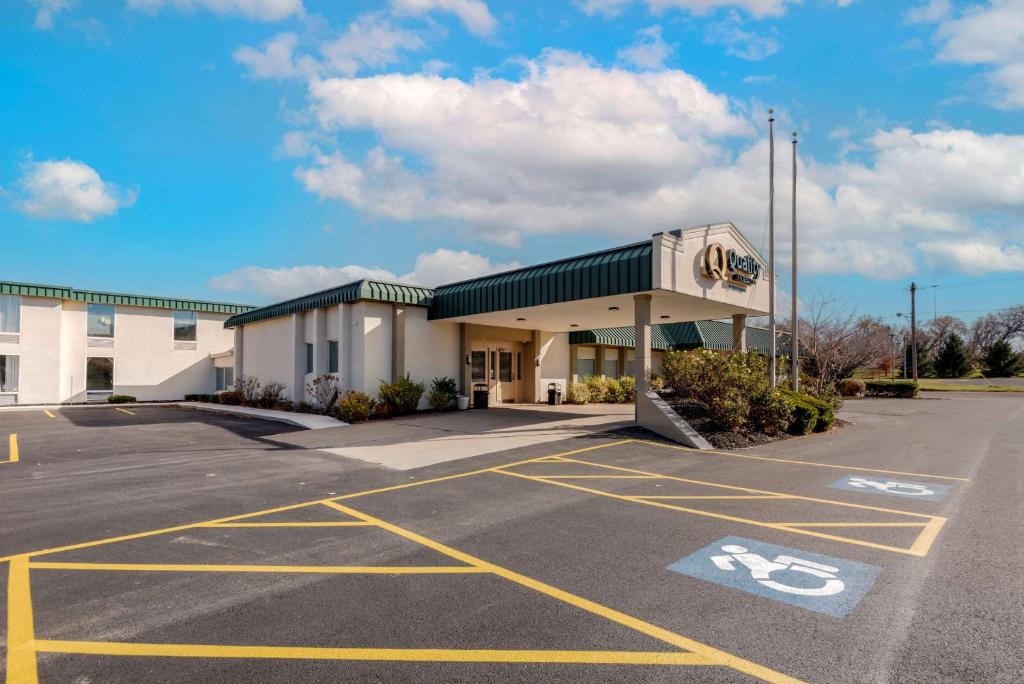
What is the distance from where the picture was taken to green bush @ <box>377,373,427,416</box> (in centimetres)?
1734

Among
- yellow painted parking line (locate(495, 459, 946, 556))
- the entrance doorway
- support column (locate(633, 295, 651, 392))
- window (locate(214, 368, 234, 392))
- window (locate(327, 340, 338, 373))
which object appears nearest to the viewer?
yellow painted parking line (locate(495, 459, 946, 556))

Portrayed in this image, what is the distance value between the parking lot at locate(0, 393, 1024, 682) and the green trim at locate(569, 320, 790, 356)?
1603 cm

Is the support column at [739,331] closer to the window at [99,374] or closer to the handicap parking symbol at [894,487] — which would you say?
the handicap parking symbol at [894,487]

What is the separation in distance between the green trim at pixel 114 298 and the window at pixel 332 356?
52.0 ft

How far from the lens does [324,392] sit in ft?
62.5

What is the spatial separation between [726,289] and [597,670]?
14325 millimetres

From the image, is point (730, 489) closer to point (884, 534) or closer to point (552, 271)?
point (884, 534)

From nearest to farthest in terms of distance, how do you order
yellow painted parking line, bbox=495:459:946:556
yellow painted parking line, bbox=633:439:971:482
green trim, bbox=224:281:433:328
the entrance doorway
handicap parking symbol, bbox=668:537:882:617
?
handicap parking symbol, bbox=668:537:882:617, yellow painted parking line, bbox=495:459:946:556, yellow painted parking line, bbox=633:439:971:482, green trim, bbox=224:281:433:328, the entrance doorway

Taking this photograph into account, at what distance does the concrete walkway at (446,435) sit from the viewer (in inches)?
427

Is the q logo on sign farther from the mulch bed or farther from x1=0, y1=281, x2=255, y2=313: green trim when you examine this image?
x1=0, y1=281, x2=255, y2=313: green trim

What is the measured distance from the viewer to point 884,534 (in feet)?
19.0

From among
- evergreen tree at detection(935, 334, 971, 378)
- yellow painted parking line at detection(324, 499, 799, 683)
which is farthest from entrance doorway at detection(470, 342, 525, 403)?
evergreen tree at detection(935, 334, 971, 378)

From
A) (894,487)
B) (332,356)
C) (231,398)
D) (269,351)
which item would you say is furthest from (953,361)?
(231,398)

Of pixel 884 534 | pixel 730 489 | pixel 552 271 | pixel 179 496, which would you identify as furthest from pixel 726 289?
pixel 179 496
